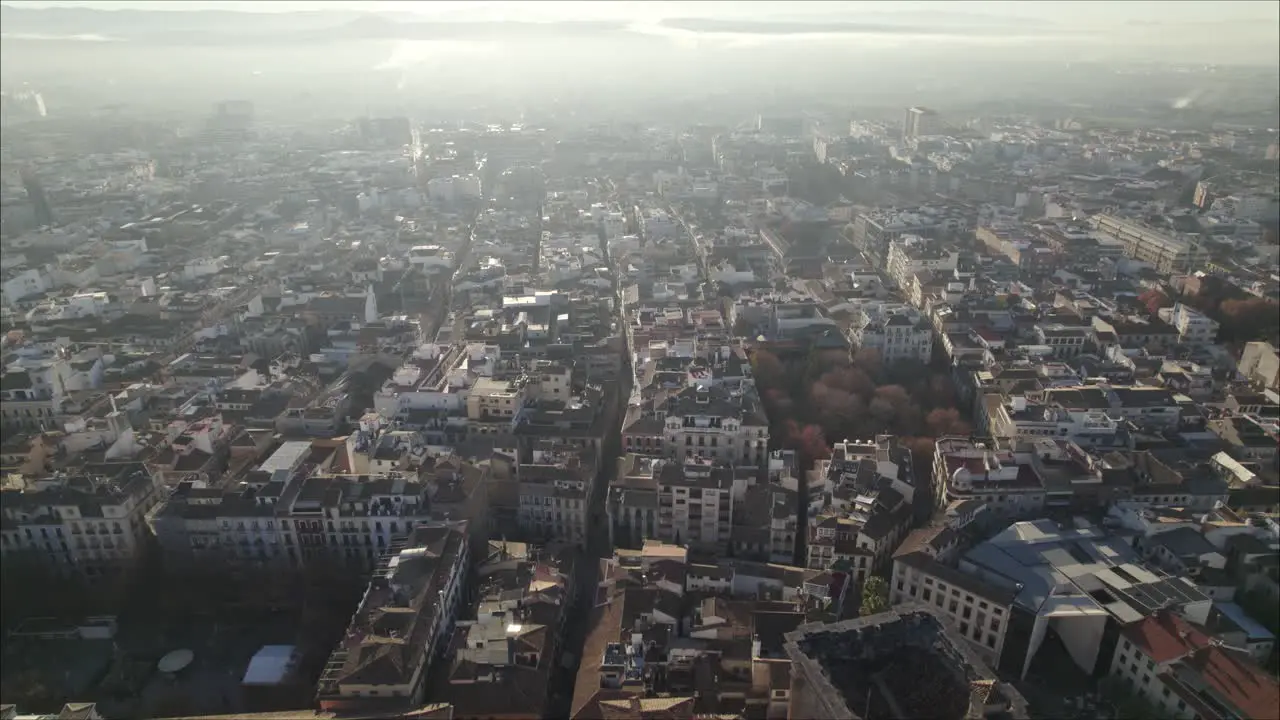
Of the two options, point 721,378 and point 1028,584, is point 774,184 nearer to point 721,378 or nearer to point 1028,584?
point 721,378

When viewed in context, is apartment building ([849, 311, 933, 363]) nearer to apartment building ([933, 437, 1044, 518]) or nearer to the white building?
apartment building ([933, 437, 1044, 518])

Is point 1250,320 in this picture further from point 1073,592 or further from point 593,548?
point 593,548

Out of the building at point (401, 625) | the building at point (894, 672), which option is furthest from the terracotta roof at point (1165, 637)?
the building at point (401, 625)

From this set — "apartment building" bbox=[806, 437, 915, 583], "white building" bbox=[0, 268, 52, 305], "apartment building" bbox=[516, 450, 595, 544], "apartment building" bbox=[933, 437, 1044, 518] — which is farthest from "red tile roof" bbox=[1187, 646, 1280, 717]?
"white building" bbox=[0, 268, 52, 305]

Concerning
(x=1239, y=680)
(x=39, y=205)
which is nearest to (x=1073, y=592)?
(x=1239, y=680)

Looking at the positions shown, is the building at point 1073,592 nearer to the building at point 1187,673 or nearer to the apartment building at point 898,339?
the building at point 1187,673

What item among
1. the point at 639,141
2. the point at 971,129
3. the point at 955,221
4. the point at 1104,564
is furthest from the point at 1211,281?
the point at 971,129
